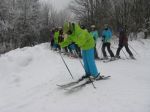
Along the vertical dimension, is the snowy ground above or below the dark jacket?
below

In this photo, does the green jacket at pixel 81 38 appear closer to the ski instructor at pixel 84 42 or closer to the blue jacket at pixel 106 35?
the ski instructor at pixel 84 42

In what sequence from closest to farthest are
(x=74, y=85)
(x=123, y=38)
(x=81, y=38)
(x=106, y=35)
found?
(x=74, y=85) < (x=81, y=38) < (x=106, y=35) < (x=123, y=38)

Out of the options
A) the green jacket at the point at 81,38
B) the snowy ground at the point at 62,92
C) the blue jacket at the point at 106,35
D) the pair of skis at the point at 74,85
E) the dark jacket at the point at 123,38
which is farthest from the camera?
the dark jacket at the point at 123,38

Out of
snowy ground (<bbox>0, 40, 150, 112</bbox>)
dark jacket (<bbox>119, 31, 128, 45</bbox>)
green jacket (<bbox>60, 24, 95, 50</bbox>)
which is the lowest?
snowy ground (<bbox>0, 40, 150, 112</bbox>)

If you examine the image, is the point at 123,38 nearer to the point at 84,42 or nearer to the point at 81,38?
the point at 84,42

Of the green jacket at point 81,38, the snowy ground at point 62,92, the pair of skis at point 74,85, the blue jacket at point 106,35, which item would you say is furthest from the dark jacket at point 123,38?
the pair of skis at point 74,85

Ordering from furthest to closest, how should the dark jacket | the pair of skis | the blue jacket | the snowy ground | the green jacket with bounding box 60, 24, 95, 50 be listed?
the dark jacket < the blue jacket < the green jacket with bounding box 60, 24, 95, 50 < the pair of skis < the snowy ground

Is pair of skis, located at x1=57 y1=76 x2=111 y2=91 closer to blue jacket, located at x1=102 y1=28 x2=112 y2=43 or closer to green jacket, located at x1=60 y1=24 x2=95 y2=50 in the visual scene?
green jacket, located at x1=60 y1=24 x2=95 y2=50

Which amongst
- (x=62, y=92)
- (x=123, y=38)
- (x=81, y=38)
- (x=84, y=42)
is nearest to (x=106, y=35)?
(x=123, y=38)

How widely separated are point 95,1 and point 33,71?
28247mm

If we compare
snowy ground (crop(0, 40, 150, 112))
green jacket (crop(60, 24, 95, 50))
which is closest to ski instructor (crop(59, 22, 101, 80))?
green jacket (crop(60, 24, 95, 50))

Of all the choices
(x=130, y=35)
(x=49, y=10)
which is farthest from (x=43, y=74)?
(x=49, y=10)

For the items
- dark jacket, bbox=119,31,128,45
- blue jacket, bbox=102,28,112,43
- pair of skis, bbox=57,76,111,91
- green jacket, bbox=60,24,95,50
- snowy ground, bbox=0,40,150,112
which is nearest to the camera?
snowy ground, bbox=0,40,150,112

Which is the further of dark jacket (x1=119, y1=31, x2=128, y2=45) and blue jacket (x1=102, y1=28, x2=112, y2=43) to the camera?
dark jacket (x1=119, y1=31, x2=128, y2=45)
